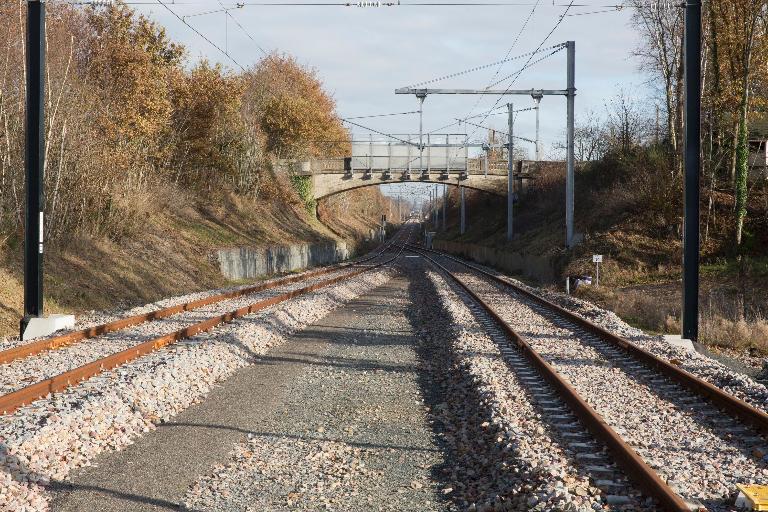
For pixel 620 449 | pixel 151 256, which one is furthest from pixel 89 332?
pixel 151 256

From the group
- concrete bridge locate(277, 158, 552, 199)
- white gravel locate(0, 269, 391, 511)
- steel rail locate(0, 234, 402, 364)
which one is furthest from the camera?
concrete bridge locate(277, 158, 552, 199)

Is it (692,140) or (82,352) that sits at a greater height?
(692,140)

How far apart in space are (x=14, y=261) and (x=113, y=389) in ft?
44.3

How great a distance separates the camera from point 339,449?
796 centimetres

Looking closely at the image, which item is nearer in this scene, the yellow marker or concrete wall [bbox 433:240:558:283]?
the yellow marker

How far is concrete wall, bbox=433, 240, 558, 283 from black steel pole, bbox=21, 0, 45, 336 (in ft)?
80.0

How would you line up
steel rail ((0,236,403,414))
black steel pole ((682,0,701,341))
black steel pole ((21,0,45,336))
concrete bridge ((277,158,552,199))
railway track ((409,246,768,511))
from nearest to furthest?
railway track ((409,246,768,511)), steel rail ((0,236,403,414)), black steel pole ((21,0,45,336)), black steel pole ((682,0,701,341)), concrete bridge ((277,158,552,199))

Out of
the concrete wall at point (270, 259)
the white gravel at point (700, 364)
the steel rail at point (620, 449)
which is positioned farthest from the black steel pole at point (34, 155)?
the concrete wall at point (270, 259)

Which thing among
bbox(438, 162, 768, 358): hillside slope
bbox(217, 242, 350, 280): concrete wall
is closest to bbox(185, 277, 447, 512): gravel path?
bbox(438, 162, 768, 358): hillside slope

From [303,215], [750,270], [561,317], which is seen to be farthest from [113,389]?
[303,215]

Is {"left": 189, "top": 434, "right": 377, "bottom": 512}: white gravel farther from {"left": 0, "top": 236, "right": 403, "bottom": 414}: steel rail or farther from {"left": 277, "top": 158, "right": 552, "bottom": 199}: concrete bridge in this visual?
{"left": 277, "top": 158, "right": 552, "bottom": 199}: concrete bridge

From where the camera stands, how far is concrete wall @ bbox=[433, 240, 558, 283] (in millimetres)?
37625

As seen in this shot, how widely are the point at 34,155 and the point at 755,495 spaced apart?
44.5ft

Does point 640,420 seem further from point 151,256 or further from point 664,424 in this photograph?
point 151,256
